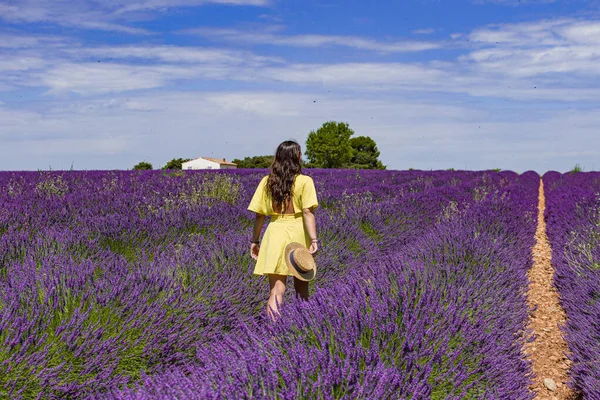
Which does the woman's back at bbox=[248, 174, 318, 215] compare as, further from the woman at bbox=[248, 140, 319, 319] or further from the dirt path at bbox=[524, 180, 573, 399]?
the dirt path at bbox=[524, 180, 573, 399]

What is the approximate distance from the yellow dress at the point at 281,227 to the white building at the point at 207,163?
6006 cm

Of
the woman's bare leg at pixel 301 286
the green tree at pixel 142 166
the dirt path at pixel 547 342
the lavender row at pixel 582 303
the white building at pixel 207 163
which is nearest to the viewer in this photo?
the lavender row at pixel 582 303

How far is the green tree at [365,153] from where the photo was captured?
65.6 metres

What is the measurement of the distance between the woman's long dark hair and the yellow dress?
0.16 feet

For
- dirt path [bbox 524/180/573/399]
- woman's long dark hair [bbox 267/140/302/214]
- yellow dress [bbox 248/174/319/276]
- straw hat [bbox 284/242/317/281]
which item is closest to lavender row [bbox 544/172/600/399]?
dirt path [bbox 524/180/573/399]

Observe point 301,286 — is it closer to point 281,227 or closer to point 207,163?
point 281,227

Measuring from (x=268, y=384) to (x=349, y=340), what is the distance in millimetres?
602

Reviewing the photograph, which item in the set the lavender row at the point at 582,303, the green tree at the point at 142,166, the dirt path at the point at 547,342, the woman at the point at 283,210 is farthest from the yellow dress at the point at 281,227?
the green tree at the point at 142,166

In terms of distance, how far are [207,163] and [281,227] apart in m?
65.6

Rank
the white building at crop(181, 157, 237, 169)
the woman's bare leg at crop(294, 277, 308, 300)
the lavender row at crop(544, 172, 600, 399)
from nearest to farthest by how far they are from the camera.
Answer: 1. the lavender row at crop(544, 172, 600, 399)
2. the woman's bare leg at crop(294, 277, 308, 300)
3. the white building at crop(181, 157, 237, 169)

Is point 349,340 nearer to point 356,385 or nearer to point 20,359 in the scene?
point 356,385

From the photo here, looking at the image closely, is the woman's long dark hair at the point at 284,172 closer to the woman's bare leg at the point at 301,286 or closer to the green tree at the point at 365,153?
the woman's bare leg at the point at 301,286

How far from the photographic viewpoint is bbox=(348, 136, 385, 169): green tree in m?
65.6

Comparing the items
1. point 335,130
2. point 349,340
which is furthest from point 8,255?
point 335,130
